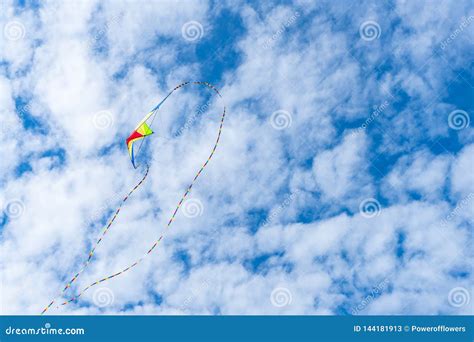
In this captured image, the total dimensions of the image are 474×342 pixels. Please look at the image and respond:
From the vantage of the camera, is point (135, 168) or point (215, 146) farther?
point (215, 146)

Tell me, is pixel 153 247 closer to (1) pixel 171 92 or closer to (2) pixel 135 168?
(2) pixel 135 168

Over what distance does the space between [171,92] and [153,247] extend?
1055cm

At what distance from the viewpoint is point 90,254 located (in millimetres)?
25125

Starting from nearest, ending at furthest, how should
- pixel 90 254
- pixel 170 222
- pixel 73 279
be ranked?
pixel 73 279
pixel 90 254
pixel 170 222

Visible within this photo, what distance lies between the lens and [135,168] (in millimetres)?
24391
